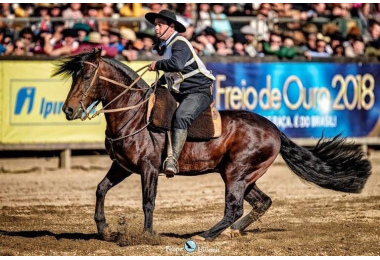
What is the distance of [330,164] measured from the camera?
332 inches

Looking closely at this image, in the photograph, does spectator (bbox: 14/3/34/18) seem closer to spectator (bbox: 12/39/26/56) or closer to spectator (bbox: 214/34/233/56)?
spectator (bbox: 12/39/26/56)

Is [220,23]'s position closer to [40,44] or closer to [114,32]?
[114,32]

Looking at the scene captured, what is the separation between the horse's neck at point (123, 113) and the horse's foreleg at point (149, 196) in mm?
506

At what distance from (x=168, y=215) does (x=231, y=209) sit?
191 centimetres

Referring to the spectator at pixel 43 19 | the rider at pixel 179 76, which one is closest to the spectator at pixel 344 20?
the spectator at pixel 43 19

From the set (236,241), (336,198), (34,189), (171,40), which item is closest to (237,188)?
(236,241)

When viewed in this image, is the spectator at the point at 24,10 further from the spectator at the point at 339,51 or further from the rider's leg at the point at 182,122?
the rider's leg at the point at 182,122

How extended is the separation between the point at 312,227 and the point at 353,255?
1531 mm

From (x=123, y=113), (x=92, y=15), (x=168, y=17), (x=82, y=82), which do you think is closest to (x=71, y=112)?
(x=82, y=82)

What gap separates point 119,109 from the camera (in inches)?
304

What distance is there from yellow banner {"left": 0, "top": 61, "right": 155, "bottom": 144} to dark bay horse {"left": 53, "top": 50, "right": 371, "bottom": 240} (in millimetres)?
5620

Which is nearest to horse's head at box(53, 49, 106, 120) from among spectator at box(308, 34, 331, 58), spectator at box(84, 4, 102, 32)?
spectator at box(84, 4, 102, 32)

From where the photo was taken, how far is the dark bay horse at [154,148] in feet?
24.9

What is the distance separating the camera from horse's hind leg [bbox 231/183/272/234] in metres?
8.06
